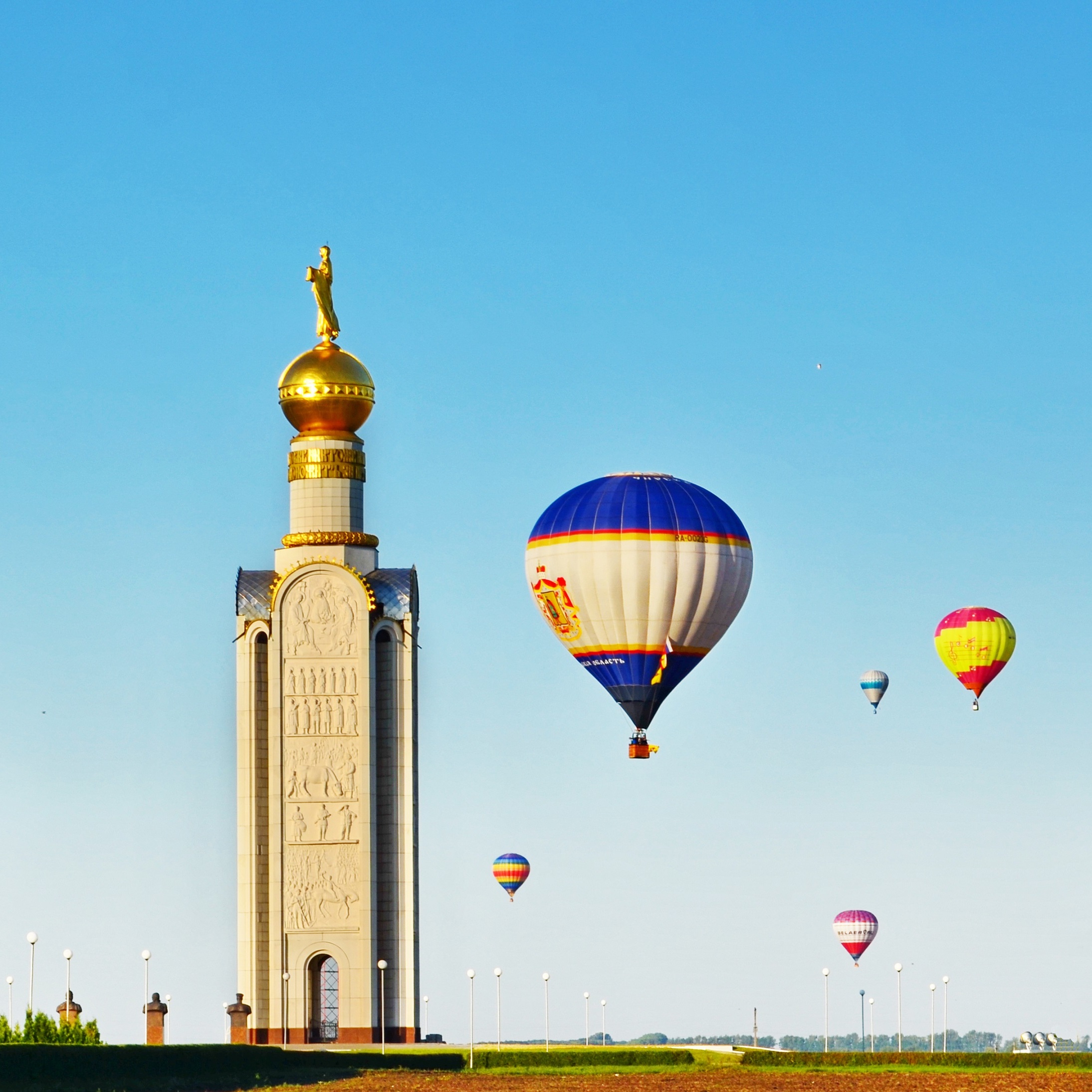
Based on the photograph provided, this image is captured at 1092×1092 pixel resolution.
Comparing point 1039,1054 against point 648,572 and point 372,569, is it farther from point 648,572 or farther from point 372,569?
point 372,569

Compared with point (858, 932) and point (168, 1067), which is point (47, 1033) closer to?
point (168, 1067)

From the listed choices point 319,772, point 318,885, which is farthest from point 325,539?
point 318,885

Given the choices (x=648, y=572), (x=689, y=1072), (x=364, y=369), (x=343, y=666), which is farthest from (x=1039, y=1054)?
(x=364, y=369)

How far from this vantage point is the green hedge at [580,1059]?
65875 millimetres

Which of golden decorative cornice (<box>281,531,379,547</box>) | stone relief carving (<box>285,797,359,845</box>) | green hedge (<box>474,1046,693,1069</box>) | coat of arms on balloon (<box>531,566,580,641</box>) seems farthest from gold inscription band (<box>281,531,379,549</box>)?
green hedge (<box>474,1046,693,1069</box>)

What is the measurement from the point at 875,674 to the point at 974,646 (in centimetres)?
1040

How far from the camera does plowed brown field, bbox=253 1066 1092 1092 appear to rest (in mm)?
52719

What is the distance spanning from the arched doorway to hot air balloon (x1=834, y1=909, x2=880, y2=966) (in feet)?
73.5

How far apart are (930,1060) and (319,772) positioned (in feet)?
65.6

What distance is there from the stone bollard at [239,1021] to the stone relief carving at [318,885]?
4318 millimetres

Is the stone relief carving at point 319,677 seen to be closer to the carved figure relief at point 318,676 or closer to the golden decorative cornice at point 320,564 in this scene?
the carved figure relief at point 318,676

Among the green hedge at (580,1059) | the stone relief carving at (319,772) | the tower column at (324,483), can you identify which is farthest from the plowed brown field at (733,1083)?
the tower column at (324,483)

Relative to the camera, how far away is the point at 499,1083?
56.1m

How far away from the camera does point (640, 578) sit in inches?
2527
